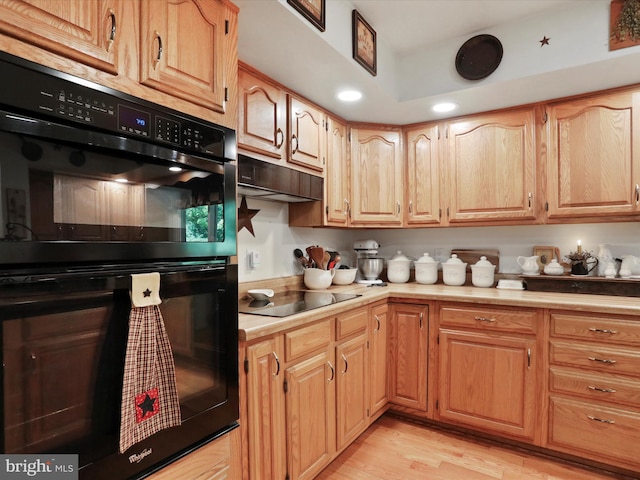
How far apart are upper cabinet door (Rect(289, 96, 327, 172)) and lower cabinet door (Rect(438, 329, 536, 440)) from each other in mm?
1378

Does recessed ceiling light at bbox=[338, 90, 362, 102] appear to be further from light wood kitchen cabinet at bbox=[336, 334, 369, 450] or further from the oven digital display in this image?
the oven digital display

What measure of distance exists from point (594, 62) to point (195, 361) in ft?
7.71

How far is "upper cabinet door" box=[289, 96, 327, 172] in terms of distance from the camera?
2.13 m

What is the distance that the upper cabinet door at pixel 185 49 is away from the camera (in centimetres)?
106

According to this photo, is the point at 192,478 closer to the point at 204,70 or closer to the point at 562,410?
the point at 204,70

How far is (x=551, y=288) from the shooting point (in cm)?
238

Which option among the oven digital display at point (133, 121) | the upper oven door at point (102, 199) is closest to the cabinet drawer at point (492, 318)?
the upper oven door at point (102, 199)

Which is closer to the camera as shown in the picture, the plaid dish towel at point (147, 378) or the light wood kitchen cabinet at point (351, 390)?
the plaid dish towel at point (147, 378)

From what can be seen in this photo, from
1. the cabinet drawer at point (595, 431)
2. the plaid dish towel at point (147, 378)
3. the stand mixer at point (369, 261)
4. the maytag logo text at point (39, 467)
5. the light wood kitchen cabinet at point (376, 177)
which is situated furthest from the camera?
the stand mixer at point (369, 261)

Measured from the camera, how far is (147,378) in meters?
0.99

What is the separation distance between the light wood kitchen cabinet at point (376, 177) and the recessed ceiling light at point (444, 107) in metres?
0.38

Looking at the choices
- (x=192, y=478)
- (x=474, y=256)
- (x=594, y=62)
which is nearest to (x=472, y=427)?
(x=474, y=256)

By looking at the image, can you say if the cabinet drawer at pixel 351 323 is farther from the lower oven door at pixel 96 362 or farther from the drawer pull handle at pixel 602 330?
the drawer pull handle at pixel 602 330

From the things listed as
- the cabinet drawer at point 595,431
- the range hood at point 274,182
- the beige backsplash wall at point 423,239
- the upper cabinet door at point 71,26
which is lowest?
the cabinet drawer at point 595,431
